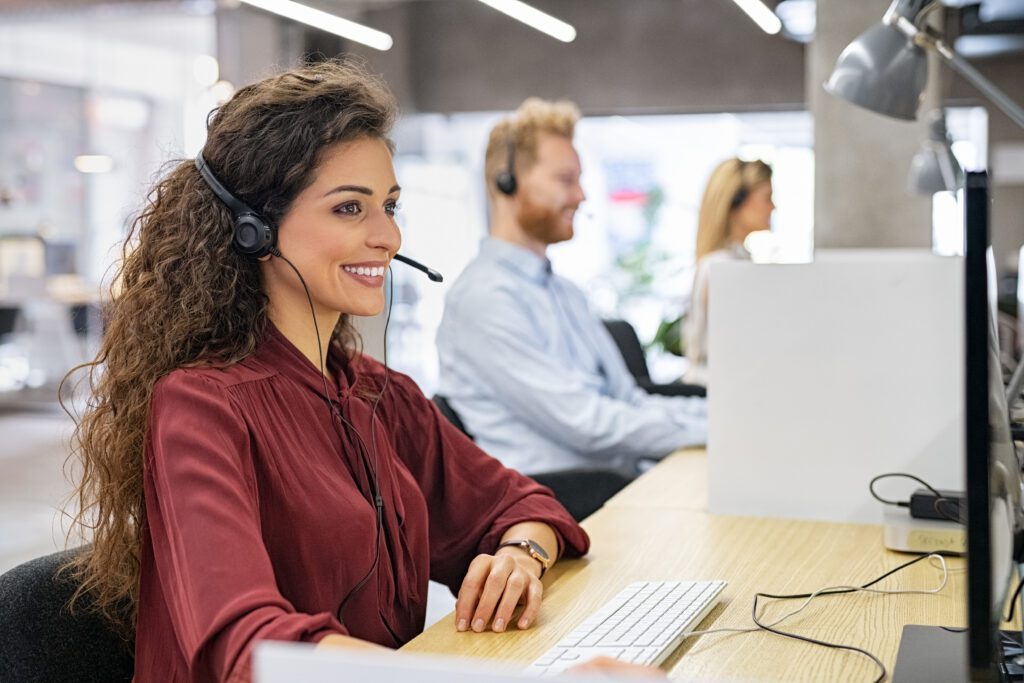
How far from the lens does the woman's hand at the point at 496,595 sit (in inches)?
55.6

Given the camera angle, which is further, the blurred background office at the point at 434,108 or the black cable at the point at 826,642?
the blurred background office at the point at 434,108

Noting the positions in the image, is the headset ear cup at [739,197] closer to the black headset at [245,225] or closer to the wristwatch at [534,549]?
the wristwatch at [534,549]

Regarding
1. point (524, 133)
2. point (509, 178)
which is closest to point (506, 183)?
point (509, 178)

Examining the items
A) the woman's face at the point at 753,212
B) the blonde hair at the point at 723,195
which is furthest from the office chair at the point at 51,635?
the woman's face at the point at 753,212

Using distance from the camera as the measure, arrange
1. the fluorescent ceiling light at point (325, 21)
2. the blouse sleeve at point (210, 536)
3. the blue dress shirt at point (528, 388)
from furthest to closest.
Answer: the fluorescent ceiling light at point (325, 21) < the blue dress shirt at point (528, 388) < the blouse sleeve at point (210, 536)

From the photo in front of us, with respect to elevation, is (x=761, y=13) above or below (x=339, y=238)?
above

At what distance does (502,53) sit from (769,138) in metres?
2.39

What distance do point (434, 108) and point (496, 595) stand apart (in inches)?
343

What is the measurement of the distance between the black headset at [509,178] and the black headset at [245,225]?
1.80m

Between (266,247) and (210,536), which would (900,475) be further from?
(210,536)

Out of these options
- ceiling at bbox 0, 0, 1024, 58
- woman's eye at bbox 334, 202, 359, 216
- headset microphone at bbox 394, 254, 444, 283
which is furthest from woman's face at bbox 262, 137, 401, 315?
ceiling at bbox 0, 0, 1024, 58

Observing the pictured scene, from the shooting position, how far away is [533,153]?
3234mm

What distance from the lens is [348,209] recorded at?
1.49 m

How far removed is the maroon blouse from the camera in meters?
1.14
